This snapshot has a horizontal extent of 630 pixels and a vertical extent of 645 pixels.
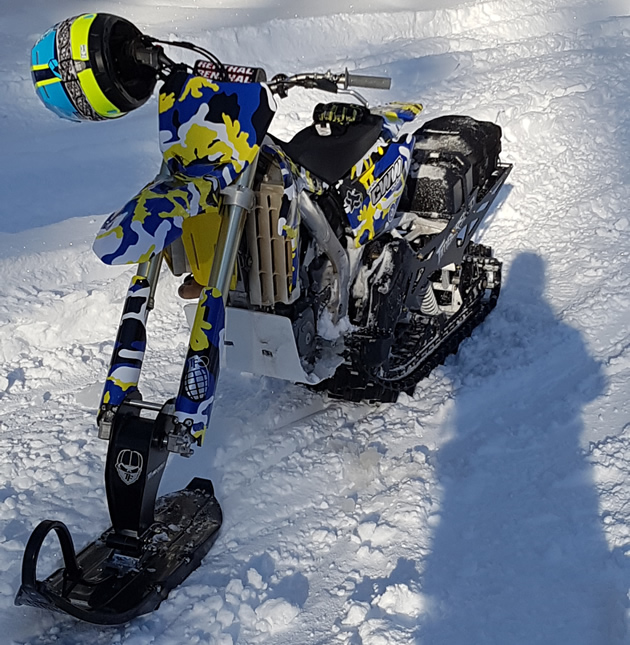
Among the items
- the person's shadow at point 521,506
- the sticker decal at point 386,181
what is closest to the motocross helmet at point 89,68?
the sticker decal at point 386,181

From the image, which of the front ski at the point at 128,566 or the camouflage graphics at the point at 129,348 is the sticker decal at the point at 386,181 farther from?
the front ski at the point at 128,566

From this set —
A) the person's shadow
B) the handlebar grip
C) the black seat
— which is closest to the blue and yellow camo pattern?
the handlebar grip

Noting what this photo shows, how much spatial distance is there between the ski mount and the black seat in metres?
1.22

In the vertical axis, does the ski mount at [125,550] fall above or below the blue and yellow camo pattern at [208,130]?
below

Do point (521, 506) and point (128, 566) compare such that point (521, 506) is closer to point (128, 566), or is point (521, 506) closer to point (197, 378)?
point (197, 378)

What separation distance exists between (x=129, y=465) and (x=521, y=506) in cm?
151

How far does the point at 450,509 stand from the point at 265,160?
150cm

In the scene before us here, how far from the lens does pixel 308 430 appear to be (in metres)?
3.90

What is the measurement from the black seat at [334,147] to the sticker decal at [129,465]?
137cm

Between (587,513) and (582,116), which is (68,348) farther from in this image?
(582,116)

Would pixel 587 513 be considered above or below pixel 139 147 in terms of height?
below

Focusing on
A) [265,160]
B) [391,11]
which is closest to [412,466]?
[265,160]

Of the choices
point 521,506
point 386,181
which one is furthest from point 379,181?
point 521,506

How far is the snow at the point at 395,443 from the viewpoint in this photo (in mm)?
2896
